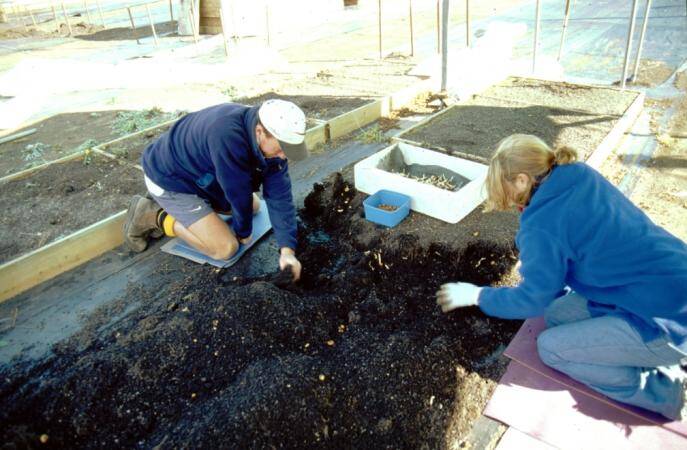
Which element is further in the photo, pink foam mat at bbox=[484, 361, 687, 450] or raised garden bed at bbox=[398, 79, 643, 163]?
raised garden bed at bbox=[398, 79, 643, 163]

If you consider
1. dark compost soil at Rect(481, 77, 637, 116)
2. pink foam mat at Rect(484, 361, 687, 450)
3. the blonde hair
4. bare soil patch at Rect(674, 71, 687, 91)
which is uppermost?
the blonde hair

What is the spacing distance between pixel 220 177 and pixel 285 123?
0.52 metres

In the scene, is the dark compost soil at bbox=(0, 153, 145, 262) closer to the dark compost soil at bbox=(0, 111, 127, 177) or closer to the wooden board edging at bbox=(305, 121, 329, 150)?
the dark compost soil at bbox=(0, 111, 127, 177)

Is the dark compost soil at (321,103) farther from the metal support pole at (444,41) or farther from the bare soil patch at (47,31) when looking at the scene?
Answer: the bare soil patch at (47,31)

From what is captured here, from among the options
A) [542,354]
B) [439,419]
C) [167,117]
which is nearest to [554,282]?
[542,354]

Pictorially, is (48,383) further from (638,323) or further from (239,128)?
(638,323)

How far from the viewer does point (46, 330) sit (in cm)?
265

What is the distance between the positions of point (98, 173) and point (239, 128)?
90.4 inches

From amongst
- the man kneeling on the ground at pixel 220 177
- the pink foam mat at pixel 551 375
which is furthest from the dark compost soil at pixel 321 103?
the pink foam mat at pixel 551 375

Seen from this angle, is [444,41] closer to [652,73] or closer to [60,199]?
[652,73]

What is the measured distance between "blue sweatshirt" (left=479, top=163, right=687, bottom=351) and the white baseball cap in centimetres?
122

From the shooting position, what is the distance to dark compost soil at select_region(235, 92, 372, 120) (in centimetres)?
529

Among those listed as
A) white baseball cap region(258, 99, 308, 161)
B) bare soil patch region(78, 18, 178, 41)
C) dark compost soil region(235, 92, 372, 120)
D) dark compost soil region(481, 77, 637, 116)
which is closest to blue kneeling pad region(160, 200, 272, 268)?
white baseball cap region(258, 99, 308, 161)

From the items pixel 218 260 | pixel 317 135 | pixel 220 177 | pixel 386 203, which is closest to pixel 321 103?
pixel 317 135
